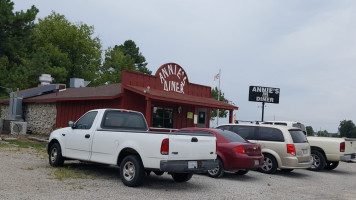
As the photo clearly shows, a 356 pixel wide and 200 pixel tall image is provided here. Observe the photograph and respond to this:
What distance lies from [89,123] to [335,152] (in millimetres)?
10543

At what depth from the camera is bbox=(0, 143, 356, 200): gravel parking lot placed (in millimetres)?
8031

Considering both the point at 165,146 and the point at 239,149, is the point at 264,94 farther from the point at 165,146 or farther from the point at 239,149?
the point at 165,146

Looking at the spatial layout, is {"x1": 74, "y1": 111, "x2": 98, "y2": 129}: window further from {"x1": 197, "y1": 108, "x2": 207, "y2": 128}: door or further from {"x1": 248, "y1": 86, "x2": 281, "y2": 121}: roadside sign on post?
{"x1": 248, "y1": 86, "x2": 281, "y2": 121}: roadside sign on post

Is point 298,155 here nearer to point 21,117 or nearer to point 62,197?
point 62,197

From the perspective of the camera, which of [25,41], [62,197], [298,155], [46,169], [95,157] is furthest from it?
[25,41]

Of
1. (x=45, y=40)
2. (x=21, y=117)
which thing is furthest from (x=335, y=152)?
(x=45, y=40)

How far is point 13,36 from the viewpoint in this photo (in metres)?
39.3

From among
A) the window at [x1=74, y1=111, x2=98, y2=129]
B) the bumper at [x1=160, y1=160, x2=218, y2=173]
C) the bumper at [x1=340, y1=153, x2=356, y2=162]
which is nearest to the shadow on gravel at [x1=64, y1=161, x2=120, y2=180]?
the window at [x1=74, y1=111, x2=98, y2=129]

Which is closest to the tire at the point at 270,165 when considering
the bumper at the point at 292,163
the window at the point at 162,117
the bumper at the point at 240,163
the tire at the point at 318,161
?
the bumper at the point at 292,163

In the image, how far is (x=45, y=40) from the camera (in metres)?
57.6

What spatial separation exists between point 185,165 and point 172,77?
14591 millimetres

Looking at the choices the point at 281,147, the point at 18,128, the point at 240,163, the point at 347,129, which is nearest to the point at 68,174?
the point at 240,163

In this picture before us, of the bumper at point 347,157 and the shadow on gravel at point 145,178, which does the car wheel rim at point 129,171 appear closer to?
the shadow on gravel at point 145,178

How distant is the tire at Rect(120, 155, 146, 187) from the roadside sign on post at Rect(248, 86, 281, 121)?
95.7 ft
